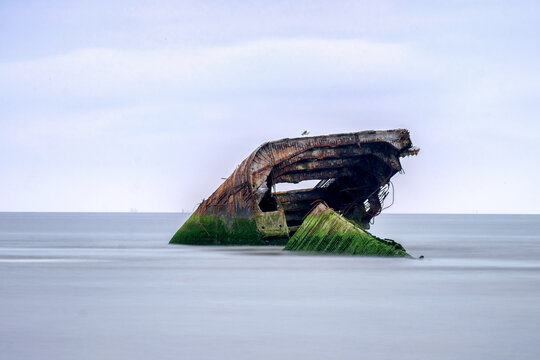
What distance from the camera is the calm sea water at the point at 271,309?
12055 mm

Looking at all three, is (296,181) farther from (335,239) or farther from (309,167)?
Answer: (335,239)

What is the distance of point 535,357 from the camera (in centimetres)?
1132

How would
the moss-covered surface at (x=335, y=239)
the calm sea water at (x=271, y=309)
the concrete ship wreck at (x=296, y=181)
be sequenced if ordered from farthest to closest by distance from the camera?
the concrete ship wreck at (x=296, y=181)
the moss-covered surface at (x=335, y=239)
the calm sea water at (x=271, y=309)

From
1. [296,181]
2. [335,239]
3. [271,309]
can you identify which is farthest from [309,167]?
[271,309]

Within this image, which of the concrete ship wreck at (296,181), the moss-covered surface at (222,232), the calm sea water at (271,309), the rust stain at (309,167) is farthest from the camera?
the moss-covered surface at (222,232)

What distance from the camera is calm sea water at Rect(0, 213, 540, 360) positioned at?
12055 millimetres

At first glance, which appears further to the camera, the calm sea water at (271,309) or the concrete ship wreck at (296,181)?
the concrete ship wreck at (296,181)

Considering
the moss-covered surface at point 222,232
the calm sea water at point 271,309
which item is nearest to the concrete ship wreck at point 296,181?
the moss-covered surface at point 222,232

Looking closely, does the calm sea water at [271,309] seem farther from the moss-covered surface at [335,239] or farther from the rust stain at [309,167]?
the rust stain at [309,167]

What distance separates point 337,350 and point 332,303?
4961mm

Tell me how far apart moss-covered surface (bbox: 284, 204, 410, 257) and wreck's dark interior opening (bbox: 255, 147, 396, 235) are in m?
1.16

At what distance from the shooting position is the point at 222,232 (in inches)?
1289

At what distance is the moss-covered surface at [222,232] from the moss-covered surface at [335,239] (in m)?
1.49

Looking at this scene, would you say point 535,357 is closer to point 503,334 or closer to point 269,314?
point 503,334
